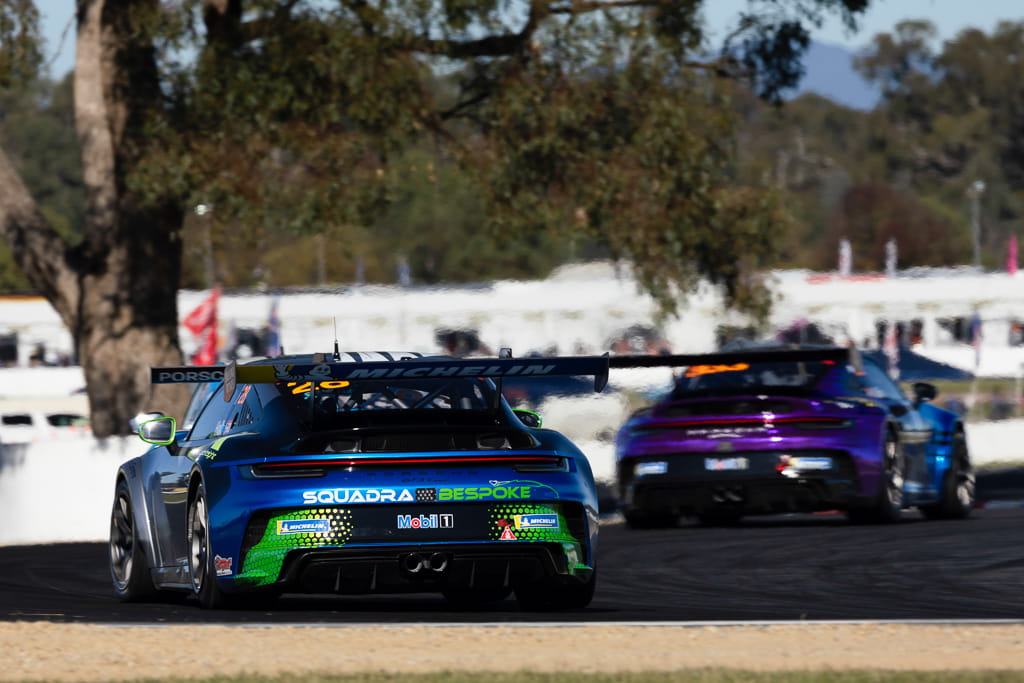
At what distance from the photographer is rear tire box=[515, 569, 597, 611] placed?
9638 millimetres

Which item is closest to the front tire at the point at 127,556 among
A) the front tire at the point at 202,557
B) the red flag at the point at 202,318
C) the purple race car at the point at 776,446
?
the front tire at the point at 202,557

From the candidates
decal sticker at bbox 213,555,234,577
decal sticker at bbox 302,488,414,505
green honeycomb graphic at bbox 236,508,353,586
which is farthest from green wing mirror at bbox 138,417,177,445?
decal sticker at bbox 302,488,414,505

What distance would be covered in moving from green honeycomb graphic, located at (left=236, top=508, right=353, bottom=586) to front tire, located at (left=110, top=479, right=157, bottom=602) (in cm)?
169

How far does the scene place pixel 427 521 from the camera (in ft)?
29.6

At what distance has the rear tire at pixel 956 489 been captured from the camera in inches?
658

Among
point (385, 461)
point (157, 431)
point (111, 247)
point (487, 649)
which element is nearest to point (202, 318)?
point (111, 247)

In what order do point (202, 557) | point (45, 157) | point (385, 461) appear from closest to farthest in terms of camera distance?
1. point (385, 461)
2. point (202, 557)
3. point (45, 157)

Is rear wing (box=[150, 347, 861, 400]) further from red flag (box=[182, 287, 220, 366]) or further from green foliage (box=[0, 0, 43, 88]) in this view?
red flag (box=[182, 287, 220, 366])

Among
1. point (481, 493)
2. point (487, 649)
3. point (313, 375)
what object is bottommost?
point (487, 649)

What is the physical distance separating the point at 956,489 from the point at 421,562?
8866 mm

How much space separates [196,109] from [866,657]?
17.5m

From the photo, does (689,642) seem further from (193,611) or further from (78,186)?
(78,186)

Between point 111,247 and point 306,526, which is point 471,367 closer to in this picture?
point 306,526

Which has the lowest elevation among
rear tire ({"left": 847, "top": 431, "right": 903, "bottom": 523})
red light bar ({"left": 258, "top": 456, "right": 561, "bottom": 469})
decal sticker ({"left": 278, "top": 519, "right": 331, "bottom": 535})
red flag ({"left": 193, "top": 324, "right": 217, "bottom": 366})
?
red flag ({"left": 193, "top": 324, "right": 217, "bottom": 366})
